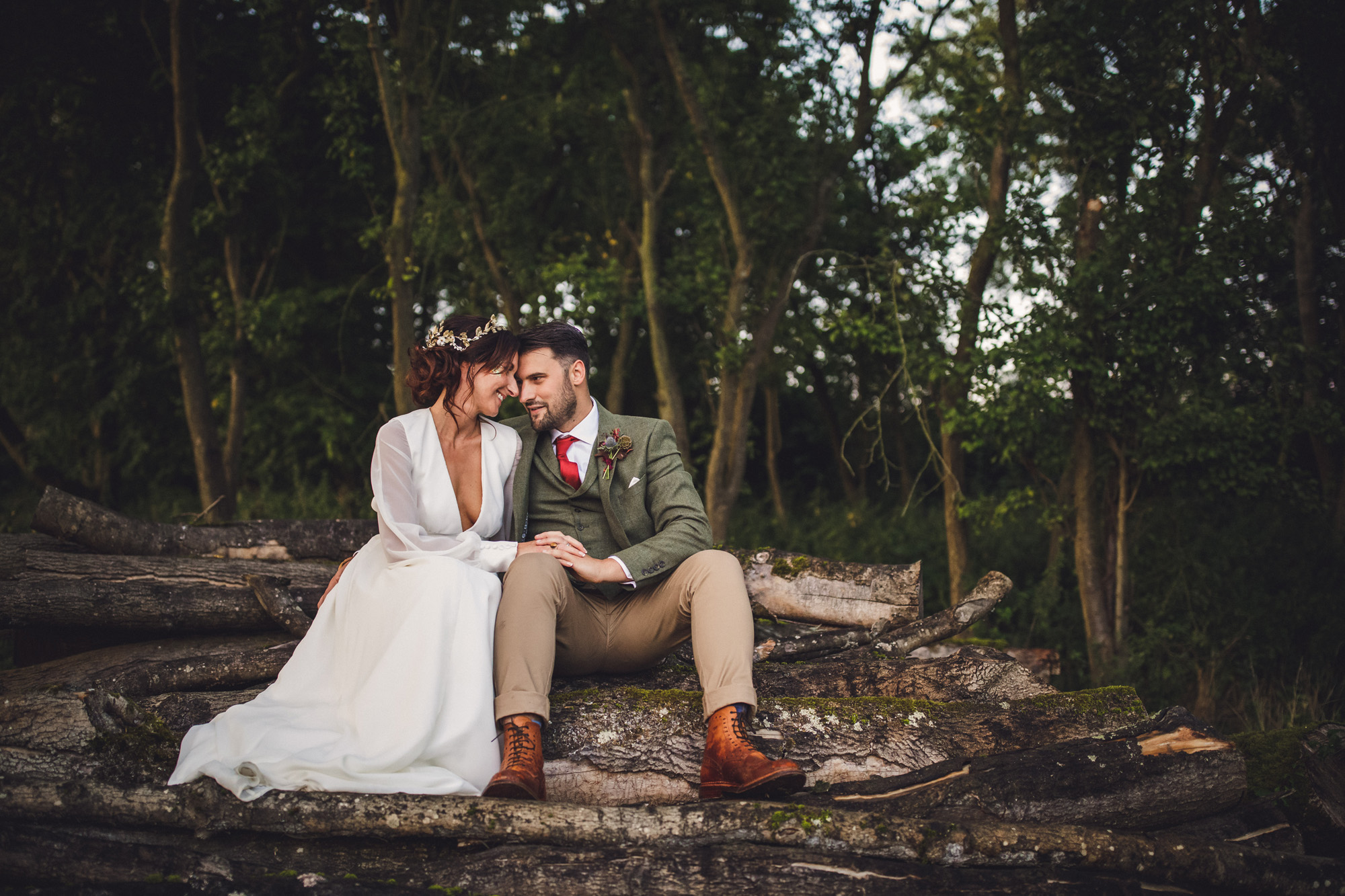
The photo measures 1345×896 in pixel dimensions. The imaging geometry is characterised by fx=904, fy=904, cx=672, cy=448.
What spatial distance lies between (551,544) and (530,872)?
1462 millimetres

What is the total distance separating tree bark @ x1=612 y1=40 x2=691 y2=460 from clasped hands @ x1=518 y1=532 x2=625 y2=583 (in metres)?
5.97

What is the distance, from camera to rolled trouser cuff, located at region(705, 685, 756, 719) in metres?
3.38

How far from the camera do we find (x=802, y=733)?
3.58 m

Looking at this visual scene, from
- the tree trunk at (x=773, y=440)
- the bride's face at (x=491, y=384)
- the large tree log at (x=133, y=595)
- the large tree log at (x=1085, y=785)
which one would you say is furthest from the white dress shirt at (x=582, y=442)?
the tree trunk at (x=773, y=440)

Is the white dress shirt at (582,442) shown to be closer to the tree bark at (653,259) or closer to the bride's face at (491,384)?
the bride's face at (491,384)

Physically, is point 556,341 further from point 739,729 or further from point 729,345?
point 729,345

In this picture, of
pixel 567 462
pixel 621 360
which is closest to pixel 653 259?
pixel 621 360

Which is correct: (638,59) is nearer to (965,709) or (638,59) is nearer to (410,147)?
(410,147)

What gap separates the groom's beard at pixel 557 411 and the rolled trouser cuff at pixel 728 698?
53.5 inches

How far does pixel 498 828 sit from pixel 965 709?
1977mm

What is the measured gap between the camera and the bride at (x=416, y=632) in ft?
10.7

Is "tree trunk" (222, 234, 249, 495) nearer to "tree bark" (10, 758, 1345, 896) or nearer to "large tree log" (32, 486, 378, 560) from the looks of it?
"large tree log" (32, 486, 378, 560)

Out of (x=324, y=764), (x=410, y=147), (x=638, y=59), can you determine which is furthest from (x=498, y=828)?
(x=638, y=59)

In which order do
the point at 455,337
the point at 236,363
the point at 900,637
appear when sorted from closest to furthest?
the point at 455,337 → the point at 900,637 → the point at 236,363
